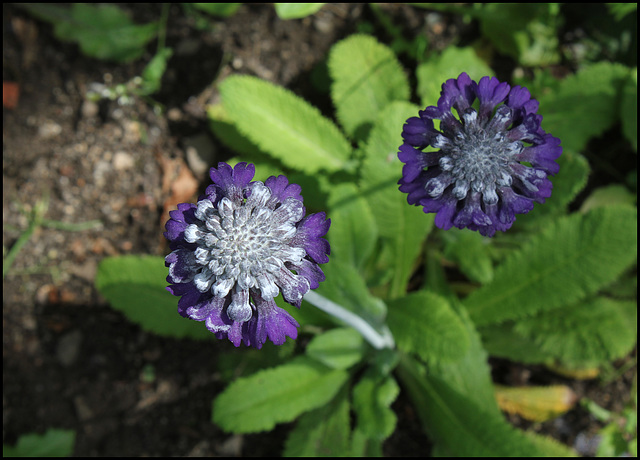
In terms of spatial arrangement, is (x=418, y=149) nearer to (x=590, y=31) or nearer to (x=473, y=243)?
(x=473, y=243)

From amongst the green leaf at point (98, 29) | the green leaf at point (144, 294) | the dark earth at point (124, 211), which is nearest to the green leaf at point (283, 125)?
Result: the dark earth at point (124, 211)

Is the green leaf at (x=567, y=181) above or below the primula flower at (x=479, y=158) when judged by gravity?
below

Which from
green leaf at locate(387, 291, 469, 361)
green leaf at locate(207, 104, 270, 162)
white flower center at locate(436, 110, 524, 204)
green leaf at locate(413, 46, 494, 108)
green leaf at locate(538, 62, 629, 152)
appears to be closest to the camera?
white flower center at locate(436, 110, 524, 204)

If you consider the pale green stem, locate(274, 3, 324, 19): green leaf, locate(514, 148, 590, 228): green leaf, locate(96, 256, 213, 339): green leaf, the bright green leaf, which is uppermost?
locate(274, 3, 324, 19): green leaf

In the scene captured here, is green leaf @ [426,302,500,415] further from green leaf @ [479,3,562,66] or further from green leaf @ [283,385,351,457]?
green leaf @ [479,3,562,66]

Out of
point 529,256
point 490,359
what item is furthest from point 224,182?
point 490,359

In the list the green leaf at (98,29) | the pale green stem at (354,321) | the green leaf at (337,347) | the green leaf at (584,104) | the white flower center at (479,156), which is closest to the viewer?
the white flower center at (479,156)

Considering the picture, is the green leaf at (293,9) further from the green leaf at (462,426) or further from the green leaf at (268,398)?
the green leaf at (462,426)

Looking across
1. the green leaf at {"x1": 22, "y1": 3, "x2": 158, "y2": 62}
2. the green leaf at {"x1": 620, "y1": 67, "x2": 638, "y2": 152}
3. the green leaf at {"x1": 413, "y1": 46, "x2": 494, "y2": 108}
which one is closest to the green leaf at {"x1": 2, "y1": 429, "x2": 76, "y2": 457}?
the green leaf at {"x1": 22, "y1": 3, "x2": 158, "y2": 62}
